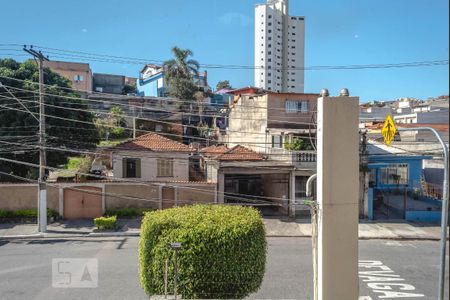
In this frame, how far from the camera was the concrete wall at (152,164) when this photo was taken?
86.3 ft

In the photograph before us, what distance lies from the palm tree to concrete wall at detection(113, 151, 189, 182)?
23170mm

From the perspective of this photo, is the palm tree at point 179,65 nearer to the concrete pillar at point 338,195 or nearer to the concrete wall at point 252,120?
the concrete wall at point 252,120

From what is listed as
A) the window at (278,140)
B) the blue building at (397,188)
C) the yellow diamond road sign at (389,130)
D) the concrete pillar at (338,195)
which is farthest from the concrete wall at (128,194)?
the concrete pillar at (338,195)

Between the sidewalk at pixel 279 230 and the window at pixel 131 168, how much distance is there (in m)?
3.98

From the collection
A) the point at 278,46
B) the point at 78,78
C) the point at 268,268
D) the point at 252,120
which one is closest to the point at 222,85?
the point at 278,46


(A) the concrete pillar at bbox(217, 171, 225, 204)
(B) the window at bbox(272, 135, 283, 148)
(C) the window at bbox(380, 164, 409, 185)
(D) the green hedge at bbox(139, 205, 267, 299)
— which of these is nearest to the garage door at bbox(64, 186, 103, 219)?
(A) the concrete pillar at bbox(217, 171, 225, 204)

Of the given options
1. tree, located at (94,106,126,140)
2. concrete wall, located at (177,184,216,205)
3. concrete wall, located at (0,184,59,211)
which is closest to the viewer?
concrete wall, located at (0,184,59,211)

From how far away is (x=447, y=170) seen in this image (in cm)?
770

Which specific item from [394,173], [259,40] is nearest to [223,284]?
[394,173]

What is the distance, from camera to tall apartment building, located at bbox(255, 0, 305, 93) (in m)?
84.2

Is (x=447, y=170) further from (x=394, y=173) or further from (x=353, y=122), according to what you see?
(x=394, y=173)

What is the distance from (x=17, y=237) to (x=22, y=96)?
8.72 metres

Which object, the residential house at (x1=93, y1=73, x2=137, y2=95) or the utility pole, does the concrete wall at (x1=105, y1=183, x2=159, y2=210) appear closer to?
the utility pole

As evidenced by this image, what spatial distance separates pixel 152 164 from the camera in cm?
2694
